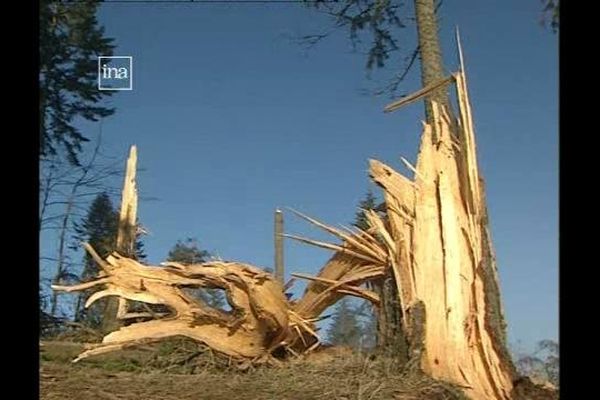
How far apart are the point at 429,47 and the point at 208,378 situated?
55.2 inches

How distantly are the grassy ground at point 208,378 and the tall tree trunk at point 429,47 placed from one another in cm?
99

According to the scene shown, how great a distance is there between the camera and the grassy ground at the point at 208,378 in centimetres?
288

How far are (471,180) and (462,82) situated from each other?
14.0 inches

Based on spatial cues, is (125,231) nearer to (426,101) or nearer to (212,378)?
(212,378)

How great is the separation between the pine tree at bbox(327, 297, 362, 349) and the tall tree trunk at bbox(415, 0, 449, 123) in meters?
0.88

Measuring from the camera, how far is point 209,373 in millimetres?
3227

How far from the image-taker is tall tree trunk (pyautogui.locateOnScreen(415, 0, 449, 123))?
9.43 ft

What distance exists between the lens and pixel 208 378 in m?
3.15

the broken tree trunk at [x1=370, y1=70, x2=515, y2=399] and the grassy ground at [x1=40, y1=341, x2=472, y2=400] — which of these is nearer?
the grassy ground at [x1=40, y1=341, x2=472, y2=400]

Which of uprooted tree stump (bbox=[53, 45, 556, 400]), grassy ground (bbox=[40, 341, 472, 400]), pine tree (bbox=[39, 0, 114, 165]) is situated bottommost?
grassy ground (bbox=[40, 341, 472, 400])

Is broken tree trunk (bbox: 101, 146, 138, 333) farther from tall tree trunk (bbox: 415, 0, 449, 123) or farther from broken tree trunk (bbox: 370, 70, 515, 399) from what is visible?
tall tree trunk (bbox: 415, 0, 449, 123)

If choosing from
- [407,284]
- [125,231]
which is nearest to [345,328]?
[407,284]

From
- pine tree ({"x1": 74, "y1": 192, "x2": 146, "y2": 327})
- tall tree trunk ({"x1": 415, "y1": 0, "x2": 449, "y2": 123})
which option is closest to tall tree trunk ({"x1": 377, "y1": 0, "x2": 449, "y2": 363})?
tall tree trunk ({"x1": 415, "y1": 0, "x2": 449, "y2": 123})
